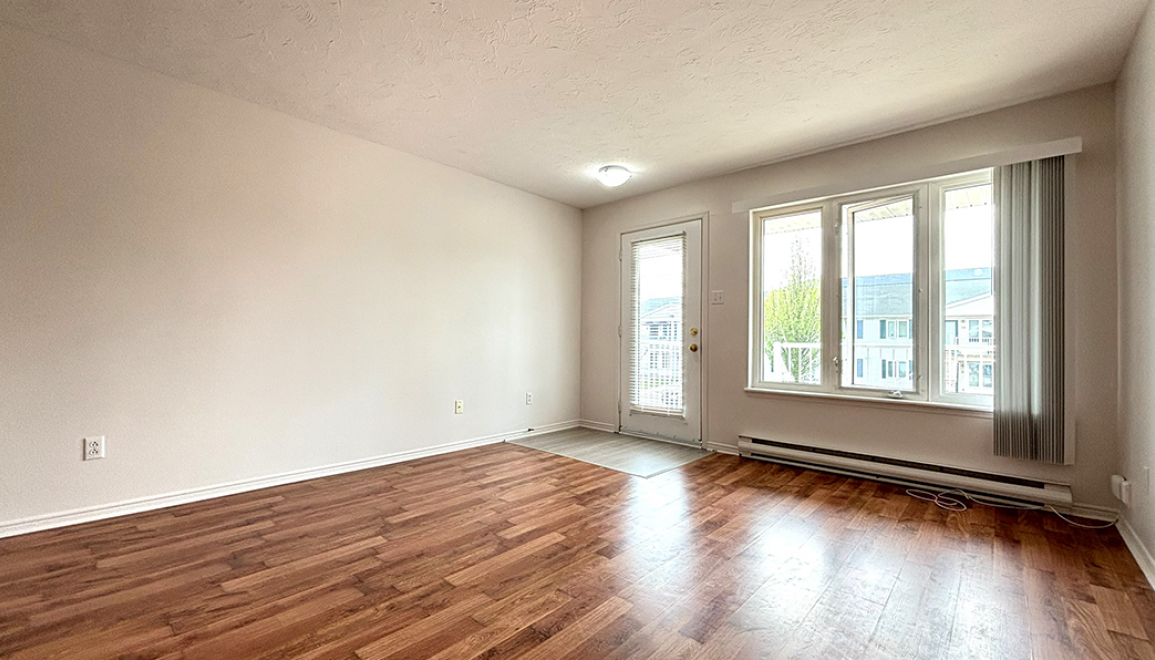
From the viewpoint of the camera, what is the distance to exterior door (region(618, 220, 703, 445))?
4.62 meters

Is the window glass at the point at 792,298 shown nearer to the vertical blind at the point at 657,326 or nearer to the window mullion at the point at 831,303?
the window mullion at the point at 831,303

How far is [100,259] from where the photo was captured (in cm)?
265

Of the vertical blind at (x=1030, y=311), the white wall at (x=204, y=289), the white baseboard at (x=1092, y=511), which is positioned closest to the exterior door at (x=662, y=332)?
the white wall at (x=204, y=289)

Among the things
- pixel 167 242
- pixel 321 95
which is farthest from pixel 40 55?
pixel 321 95

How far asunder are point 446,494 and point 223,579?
51.0 inches

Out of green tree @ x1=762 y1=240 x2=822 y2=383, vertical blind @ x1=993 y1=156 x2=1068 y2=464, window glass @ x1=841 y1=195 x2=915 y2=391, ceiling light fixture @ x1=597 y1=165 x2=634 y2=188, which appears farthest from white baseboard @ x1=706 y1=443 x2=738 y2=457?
ceiling light fixture @ x1=597 y1=165 x2=634 y2=188

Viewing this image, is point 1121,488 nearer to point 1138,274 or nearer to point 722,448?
point 1138,274

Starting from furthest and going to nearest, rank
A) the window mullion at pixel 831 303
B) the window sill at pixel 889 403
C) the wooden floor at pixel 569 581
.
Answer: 1. the window mullion at pixel 831 303
2. the window sill at pixel 889 403
3. the wooden floor at pixel 569 581

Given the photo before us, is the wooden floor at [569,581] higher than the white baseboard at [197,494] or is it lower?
lower

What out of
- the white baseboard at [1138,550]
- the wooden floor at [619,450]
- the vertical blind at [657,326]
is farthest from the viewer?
the vertical blind at [657,326]

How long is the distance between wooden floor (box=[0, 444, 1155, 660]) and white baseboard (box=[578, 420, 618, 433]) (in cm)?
212

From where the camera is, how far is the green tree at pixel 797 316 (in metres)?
3.92

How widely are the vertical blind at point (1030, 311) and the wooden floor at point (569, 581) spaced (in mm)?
511

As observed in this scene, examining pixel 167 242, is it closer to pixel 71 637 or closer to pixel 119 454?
pixel 119 454
